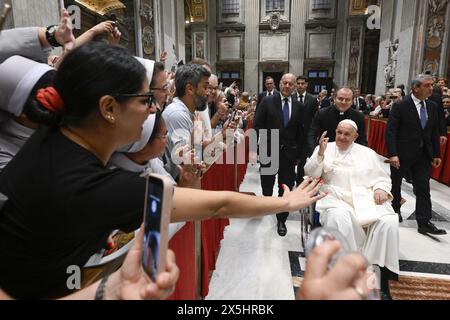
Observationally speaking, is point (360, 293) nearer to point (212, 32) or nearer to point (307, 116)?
point (307, 116)

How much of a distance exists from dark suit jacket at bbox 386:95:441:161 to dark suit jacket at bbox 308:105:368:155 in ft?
1.87

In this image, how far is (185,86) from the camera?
2605 mm

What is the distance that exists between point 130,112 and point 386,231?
2385 mm

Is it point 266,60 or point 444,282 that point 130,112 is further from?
point 266,60

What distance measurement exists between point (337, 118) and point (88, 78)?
317 cm

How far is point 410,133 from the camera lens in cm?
371

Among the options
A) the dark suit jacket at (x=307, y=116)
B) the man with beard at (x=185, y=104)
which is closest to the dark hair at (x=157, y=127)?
the man with beard at (x=185, y=104)

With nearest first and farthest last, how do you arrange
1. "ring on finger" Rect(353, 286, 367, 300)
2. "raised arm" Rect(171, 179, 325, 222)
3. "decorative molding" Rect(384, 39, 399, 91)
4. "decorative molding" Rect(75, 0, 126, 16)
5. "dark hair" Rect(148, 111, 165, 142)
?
"ring on finger" Rect(353, 286, 367, 300) < "raised arm" Rect(171, 179, 325, 222) < "dark hair" Rect(148, 111, 165, 142) < "decorative molding" Rect(75, 0, 126, 16) < "decorative molding" Rect(384, 39, 399, 91)

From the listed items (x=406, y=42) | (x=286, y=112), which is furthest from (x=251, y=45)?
(x=286, y=112)

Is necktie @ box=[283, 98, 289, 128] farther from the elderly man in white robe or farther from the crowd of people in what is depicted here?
the crowd of people

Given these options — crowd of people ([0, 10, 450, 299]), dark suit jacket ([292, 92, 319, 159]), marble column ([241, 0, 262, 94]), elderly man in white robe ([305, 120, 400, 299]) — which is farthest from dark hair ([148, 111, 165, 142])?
Answer: marble column ([241, 0, 262, 94])

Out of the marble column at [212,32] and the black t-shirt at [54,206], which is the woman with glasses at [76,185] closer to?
the black t-shirt at [54,206]

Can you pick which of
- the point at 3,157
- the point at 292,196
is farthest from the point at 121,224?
the point at 3,157

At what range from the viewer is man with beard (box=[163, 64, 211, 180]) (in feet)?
7.75
